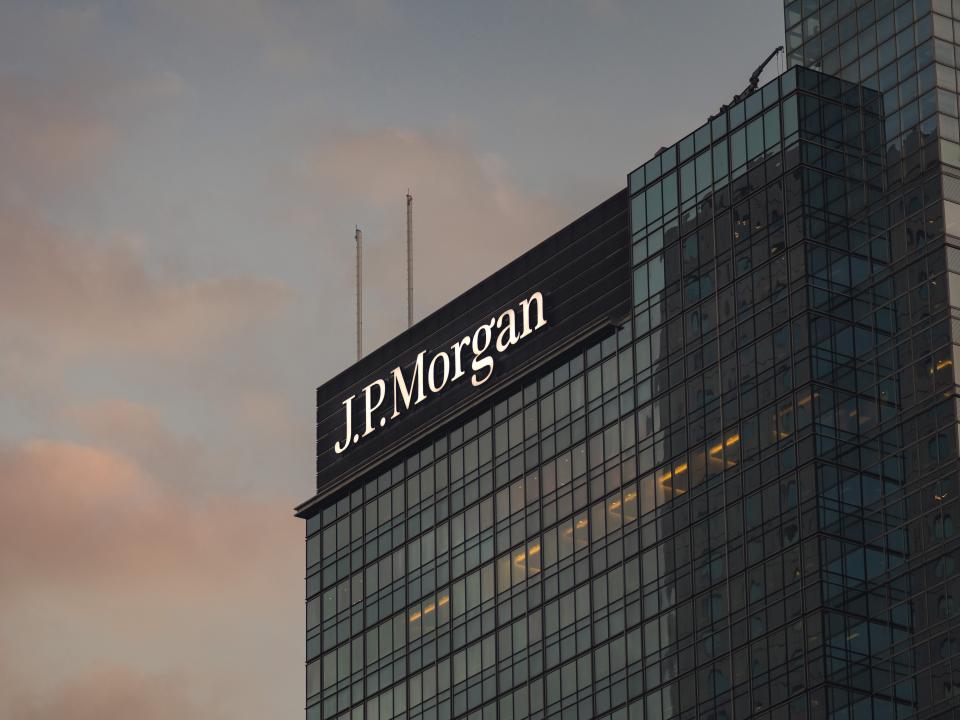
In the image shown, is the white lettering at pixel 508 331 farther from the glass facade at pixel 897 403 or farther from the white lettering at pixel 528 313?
the glass facade at pixel 897 403

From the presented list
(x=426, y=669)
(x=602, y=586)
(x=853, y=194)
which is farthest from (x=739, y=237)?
(x=426, y=669)

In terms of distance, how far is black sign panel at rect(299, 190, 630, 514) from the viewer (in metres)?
175

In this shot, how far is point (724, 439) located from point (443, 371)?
27.5 metres

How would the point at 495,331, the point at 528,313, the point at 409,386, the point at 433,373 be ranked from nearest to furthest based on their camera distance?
the point at 528,313 < the point at 495,331 < the point at 433,373 < the point at 409,386

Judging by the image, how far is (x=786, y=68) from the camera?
17288 cm

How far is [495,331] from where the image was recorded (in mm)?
182375

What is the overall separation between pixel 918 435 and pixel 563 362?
26.7 meters

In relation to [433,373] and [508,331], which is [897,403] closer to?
[508,331]

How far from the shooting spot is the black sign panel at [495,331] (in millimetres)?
A: 174750

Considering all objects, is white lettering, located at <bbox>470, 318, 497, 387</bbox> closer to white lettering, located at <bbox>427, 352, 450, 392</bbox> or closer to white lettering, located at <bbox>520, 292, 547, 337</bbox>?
white lettering, located at <bbox>427, 352, 450, 392</bbox>

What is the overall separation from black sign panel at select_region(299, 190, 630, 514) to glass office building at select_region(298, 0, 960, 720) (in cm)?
17

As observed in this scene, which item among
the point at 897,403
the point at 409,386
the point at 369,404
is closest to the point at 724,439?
the point at 897,403

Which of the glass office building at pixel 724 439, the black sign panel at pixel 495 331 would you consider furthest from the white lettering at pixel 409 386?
the glass office building at pixel 724 439

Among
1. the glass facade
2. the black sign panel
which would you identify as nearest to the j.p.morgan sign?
the black sign panel
